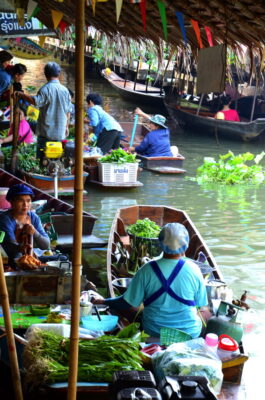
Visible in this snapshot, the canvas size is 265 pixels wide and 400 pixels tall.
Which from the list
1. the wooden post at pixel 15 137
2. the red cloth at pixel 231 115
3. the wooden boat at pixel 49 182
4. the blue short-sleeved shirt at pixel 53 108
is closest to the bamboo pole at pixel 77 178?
the blue short-sleeved shirt at pixel 53 108

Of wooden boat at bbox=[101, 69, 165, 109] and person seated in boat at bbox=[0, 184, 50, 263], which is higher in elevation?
wooden boat at bbox=[101, 69, 165, 109]

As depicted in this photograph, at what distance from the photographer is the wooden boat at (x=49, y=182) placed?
380 inches

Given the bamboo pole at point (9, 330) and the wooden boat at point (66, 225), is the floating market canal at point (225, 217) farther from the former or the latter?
the bamboo pole at point (9, 330)

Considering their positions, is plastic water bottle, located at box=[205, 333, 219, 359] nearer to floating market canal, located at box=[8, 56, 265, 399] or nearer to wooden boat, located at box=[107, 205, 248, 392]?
wooden boat, located at box=[107, 205, 248, 392]

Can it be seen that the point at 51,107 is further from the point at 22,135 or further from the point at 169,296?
the point at 169,296

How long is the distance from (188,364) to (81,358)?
585 millimetres

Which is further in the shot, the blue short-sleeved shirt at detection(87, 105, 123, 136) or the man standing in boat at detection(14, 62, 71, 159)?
the blue short-sleeved shirt at detection(87, 105, 123, 136)

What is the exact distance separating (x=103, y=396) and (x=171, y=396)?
2.25 feet

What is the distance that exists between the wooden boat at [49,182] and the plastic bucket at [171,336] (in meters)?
5.90

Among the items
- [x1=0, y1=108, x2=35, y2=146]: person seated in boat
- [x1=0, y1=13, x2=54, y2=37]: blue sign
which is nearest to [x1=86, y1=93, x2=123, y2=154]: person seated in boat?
[x1=0, y1=108, x2=35, y2=146]: person seated in boat

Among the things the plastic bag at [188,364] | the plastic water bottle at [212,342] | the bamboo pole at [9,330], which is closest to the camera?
the bamboo pole at [9,330]

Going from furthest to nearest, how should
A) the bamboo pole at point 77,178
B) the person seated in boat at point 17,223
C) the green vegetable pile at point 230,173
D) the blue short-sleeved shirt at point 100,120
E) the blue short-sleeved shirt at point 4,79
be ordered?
1. the green vegetable pile at point 230,173
2. the blue short-sleeved shirt at point 100,120
3. the blue short-sleeved shirt at point 4,79
4. the person seated in boat at point 17,223
5. the bamboo pole at point 77,178

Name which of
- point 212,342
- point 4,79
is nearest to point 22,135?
point 4,79

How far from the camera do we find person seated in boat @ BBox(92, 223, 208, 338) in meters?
4.21
